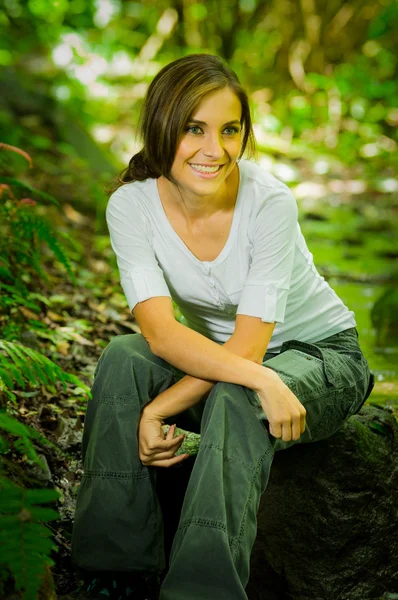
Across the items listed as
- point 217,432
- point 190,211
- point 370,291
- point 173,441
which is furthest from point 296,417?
point 370,291

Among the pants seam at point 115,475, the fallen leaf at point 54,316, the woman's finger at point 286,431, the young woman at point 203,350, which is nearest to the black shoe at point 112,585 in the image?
the young woman at point 203,350

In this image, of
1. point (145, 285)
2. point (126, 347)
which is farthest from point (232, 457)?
point (145, 285)

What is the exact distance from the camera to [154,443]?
252cm

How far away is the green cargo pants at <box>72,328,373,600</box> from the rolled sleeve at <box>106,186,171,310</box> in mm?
173

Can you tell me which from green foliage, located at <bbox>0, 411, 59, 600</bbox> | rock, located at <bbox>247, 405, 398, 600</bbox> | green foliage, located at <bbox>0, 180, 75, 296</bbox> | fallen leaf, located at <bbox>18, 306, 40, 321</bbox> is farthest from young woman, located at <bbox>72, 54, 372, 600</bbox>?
fallen leaf, located at <bbox>18, 306, 40, 321</bbox>

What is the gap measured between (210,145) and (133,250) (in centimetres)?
44

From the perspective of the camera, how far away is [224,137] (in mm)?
2736

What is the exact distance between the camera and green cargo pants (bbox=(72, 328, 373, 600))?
2.21 m

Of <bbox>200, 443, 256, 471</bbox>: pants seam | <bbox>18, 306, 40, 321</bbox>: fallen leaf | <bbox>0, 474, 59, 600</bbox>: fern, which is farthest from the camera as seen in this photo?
<bbox>18, 306, 40, 321</bbox>: fallen leaf

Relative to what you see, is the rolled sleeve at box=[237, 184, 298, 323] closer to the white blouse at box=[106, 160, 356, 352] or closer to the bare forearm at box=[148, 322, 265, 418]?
the white blouse at box=[106, 160, 356, 352]

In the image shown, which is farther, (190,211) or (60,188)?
(60,188)

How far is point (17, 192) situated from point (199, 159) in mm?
2634

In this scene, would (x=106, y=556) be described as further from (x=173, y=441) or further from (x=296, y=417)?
(x=296, y=417)

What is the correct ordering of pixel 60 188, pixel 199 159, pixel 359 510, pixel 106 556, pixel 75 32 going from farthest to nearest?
pixel 75 32, pixel 60 188, pixel 359 510, pixel 199 159, pixel 106 556
